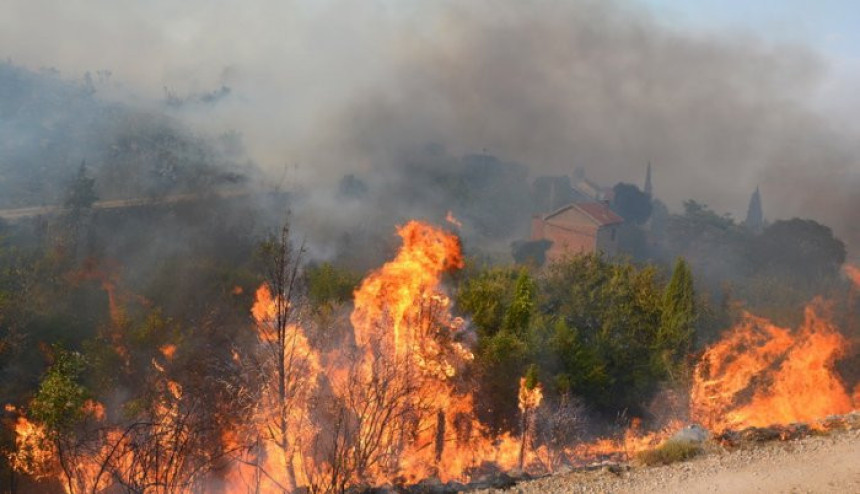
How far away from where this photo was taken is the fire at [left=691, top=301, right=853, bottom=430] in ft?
69.3

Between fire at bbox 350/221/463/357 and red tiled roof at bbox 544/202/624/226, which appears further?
red tiled roof at bbox 544/202/624/226

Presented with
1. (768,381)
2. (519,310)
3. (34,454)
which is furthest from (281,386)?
(768,381)

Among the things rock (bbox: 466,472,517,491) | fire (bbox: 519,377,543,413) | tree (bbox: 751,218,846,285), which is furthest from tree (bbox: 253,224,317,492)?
tree (bbox: 751,218,846,285)

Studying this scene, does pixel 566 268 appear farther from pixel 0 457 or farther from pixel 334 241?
pixel 0 457

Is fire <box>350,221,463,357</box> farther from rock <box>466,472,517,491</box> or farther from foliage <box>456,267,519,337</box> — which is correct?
rock <box>466,472,517,491</box>

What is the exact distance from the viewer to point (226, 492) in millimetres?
15156

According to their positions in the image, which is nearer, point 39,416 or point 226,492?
point 226,492

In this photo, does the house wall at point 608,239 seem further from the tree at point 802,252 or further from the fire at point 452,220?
the fire at point 452,220

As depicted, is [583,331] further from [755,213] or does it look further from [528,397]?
[755,213]

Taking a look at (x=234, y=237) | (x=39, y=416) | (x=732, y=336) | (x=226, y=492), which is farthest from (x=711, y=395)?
(x=234, y=237)

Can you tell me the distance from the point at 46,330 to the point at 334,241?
1840cm

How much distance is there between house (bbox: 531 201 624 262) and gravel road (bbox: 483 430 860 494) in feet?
125

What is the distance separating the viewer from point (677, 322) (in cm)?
2538

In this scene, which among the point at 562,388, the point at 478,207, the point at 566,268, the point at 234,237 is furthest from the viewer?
the point at 478,207
